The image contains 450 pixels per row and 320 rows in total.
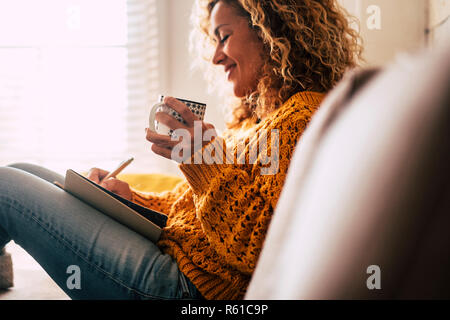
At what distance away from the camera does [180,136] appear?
0.73 metres

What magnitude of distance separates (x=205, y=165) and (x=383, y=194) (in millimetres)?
537

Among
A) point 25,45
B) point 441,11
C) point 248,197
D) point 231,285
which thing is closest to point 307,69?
point 248,197

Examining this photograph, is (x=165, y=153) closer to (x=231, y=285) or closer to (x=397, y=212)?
(x=231, y=285)

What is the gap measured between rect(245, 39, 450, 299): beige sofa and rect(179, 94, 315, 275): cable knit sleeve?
0.46 meters

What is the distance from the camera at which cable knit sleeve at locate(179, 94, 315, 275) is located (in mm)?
680

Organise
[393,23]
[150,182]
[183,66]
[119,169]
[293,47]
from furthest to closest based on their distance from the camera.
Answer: [183,66]
[150,182]
[393,23]
[119,169]
[293,47]

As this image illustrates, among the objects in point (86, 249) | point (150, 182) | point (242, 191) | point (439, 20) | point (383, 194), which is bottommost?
point (150, 182)

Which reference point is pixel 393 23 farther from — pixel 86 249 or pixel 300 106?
pixel 86 249

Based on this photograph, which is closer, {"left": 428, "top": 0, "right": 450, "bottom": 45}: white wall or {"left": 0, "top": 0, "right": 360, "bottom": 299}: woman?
{"left": 0, "top": 0, "right": 360, "bottom": 299}: woman

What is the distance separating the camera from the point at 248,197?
2.30 feet

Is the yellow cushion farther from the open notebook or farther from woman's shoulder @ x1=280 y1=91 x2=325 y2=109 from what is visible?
woman's shoulder @ x1=280 y1=91 x2=325 y2=109

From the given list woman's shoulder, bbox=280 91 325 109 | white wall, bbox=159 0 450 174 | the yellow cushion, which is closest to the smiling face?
woman's shoulder, bbox=280 91 325 109

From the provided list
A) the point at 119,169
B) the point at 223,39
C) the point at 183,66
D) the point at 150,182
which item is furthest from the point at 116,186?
the point at 183,66
